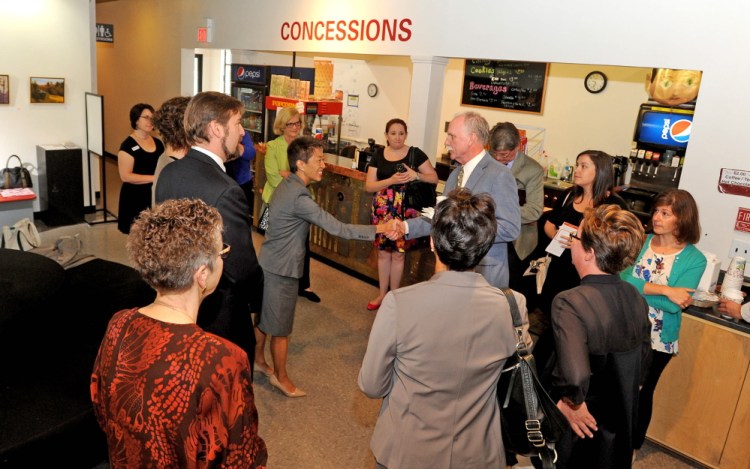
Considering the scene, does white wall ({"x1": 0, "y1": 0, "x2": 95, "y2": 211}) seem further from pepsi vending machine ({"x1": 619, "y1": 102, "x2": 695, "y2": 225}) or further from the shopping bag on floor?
pepsi vending machine ({"x1": 619, "y1": 102, "x2": 695, "y2": 225})

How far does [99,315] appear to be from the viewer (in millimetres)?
3750

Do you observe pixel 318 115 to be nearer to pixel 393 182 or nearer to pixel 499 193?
pixel 393 182

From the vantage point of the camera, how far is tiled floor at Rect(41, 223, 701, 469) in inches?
134

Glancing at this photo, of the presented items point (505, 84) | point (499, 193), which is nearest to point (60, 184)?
point (499, 193)

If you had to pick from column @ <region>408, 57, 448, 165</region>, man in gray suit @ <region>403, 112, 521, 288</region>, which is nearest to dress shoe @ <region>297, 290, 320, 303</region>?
column @ <region>408, 57, 448, 165</region>

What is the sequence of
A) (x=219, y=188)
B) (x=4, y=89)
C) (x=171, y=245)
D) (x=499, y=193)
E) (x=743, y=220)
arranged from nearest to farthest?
(x=171, y=245) → (x=219, y=188) → (x=499, y=193) → (x=743, y=220) → (x=4, y=89)

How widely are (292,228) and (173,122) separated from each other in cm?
91

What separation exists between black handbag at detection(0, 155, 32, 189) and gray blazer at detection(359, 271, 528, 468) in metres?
6.17

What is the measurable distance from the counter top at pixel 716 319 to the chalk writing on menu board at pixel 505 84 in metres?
5.82

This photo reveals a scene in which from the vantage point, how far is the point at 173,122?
321cm

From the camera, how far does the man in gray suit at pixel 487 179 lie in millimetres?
3424

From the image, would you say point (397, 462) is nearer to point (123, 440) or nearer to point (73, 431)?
point (123, 440)

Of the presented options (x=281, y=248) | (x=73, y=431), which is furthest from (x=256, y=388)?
(x=73, y=431)

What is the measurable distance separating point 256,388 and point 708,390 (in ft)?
9.32
